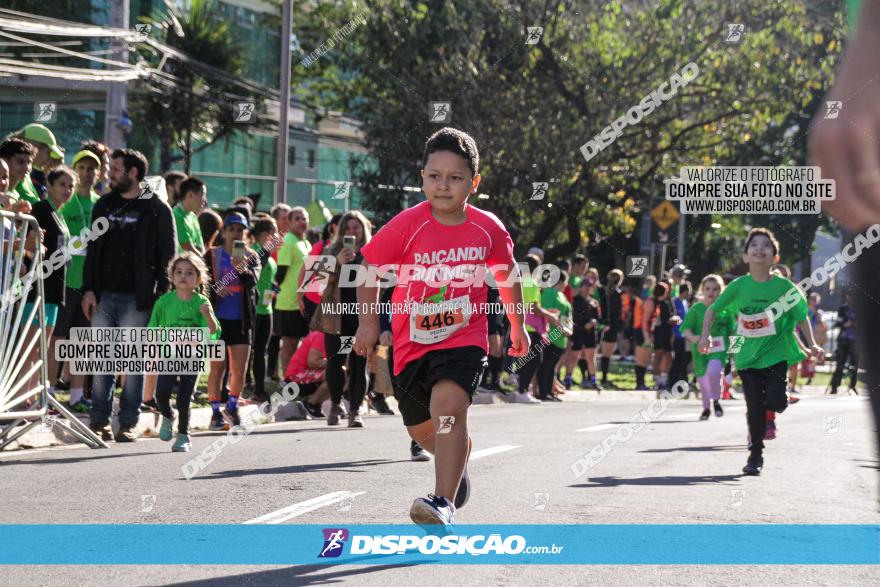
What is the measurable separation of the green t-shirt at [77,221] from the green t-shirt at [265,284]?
7.80 ft

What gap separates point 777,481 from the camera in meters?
9.86

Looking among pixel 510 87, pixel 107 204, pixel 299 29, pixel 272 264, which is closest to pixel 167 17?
pixel 510 87

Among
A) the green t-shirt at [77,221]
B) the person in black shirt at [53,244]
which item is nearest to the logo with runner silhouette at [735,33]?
the green t-shirt at [77,221]

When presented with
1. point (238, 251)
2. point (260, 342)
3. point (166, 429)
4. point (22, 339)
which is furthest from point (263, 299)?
point (22, 339)

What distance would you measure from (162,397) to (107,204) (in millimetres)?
1698

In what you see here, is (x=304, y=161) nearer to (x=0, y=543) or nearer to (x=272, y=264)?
(x=272, y=264)

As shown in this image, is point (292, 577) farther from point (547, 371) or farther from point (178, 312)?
point (547, 371)

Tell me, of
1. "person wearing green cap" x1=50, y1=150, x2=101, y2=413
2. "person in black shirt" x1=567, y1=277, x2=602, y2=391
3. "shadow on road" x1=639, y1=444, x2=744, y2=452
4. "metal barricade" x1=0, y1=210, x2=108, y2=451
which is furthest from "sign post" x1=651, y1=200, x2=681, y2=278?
"metal barricade" x1=0, y1=210, x2=108, y2=451

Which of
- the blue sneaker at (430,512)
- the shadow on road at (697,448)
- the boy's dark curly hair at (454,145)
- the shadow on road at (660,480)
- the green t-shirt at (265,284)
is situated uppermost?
the boy's dark curly hair at (454,145)

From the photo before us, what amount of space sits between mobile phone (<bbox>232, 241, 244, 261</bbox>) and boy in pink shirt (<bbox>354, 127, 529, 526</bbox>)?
6.66 meters

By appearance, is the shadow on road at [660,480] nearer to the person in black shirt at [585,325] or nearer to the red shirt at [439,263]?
the red shirt at [439,263]

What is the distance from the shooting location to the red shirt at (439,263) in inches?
252

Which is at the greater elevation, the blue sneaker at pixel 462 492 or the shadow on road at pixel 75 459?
the blue sneaker at pixel 462 492

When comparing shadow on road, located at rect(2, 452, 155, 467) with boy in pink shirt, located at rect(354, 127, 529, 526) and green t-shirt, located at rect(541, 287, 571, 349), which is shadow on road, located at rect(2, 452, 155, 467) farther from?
green t-shirt, located at rect(541, 287, 571, 349)
